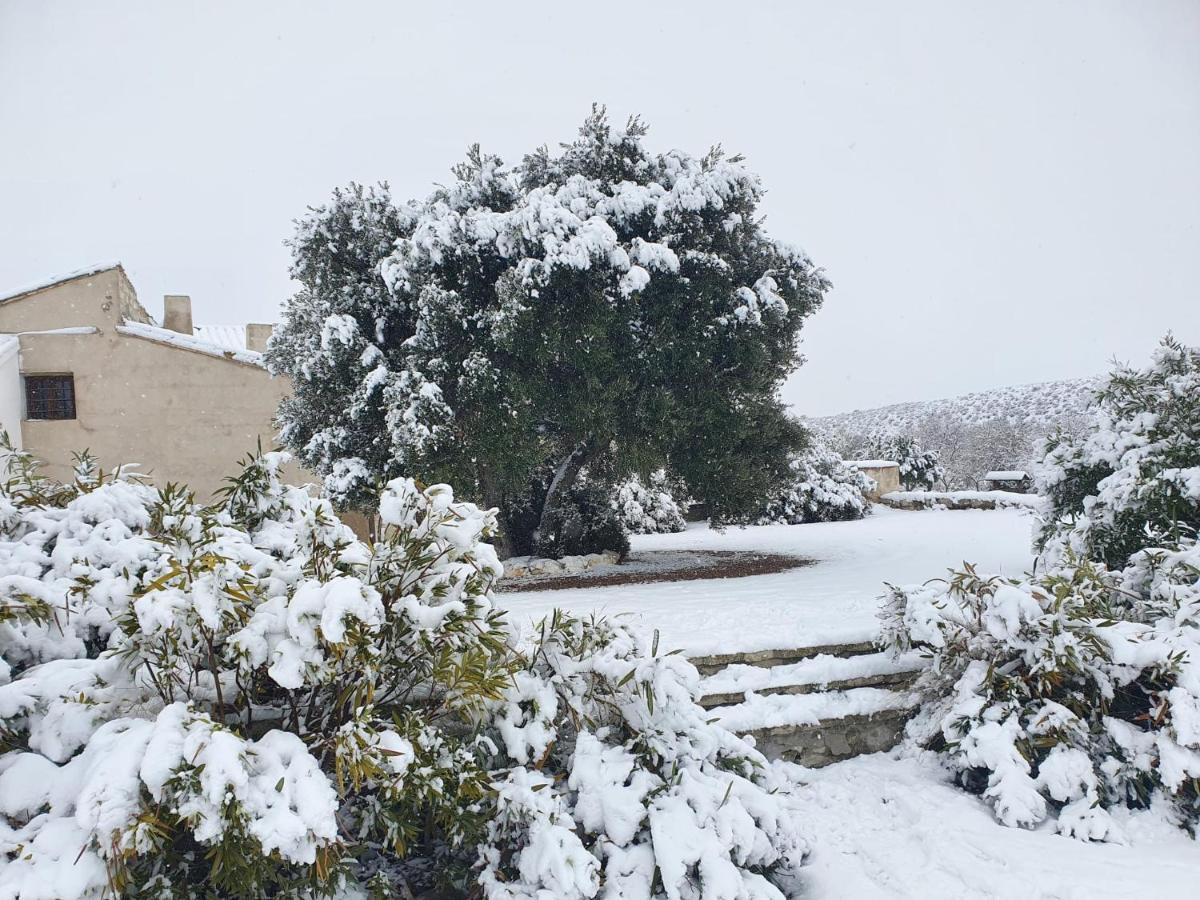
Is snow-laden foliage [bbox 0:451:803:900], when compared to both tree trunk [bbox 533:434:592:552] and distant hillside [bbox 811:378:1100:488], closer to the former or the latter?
tree trunk [bbox 533:434:592:552]

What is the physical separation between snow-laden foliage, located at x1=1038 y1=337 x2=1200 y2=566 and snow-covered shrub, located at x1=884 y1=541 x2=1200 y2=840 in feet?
2.98

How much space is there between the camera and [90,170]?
83.9 feet

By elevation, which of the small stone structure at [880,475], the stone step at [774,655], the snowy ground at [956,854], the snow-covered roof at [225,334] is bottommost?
the snowy ground at [956,854]

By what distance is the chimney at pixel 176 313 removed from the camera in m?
14.2

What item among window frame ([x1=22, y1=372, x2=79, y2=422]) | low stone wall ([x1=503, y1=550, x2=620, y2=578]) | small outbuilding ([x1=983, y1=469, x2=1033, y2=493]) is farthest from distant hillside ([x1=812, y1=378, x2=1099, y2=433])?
window frame ([x1=22, y1=372, x2=79, y2=422])

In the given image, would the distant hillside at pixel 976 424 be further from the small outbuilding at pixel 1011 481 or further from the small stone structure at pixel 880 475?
the small stone structure at pixel 880 475

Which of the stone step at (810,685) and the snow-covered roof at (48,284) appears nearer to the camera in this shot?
the stone step at (810,685)

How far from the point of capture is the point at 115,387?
1148cm

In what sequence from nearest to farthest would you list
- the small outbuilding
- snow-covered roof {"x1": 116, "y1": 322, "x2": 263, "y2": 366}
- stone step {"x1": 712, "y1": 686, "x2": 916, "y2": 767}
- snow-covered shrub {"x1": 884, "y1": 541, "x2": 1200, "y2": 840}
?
snow-covered shrub {"x1": 884, "y1": 541, "x2": 1200, "y2": 840} → stone step {"x1": 712, "y1": 686, "x2": 916, "y2": 767} → snow-covered roof {"x1": 116, "y1": 322, "x2": 263, "y2": 366} → the small outbuilding

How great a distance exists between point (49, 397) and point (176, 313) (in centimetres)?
351

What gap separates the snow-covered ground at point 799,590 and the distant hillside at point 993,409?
26.7 metres

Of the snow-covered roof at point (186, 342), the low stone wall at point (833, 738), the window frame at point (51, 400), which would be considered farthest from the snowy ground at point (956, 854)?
the window frame at point (51, 400)

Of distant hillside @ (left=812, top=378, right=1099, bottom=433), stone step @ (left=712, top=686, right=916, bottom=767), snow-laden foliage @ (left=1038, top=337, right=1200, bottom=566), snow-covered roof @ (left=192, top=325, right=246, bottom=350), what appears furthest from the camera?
distant hillside @ (left=812, top=378, right=1099, bottom=433)

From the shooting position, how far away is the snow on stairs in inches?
134
